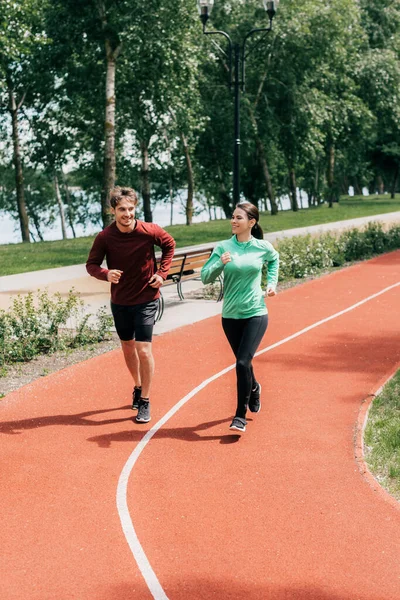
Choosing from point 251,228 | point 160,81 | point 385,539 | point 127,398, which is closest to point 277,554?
point 385,539

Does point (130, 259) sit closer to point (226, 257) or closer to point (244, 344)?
point (226, 257)

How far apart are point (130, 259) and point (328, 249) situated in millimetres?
15369

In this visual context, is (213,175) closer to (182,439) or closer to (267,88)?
(267,88)

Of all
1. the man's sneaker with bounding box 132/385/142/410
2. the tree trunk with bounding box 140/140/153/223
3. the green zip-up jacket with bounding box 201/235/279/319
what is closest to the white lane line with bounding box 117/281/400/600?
the man's sneaker with bounding box 132/385/142/410

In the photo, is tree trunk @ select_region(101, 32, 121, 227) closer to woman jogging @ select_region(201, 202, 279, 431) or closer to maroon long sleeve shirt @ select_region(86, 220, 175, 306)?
maroon long sleeve shirt @ select_region(86, 220, 175, 306)

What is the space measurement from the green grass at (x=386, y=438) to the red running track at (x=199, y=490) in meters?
0.19

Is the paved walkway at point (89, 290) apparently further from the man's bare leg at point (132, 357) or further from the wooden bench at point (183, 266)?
the man's bare leg at point (132, 357)

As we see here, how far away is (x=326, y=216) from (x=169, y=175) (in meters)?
19.4

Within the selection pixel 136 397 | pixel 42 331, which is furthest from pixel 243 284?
pixel 42 331

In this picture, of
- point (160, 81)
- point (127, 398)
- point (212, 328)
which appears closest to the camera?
point (127, 398)

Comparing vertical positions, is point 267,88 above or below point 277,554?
above

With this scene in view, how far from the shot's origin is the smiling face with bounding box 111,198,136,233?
7348mm

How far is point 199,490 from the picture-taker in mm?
6449

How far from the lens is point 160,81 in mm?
27281
